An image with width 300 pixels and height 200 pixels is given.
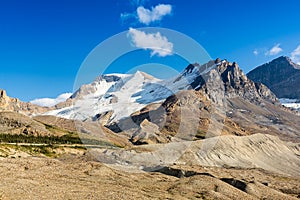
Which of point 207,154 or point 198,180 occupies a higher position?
point 207,154

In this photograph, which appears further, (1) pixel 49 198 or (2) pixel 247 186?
(2) pixel 247 186

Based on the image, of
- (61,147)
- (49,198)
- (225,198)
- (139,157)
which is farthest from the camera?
(61,147)

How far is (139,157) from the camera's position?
140 metres

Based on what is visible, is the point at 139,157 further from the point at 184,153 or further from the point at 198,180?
the point at 198,180

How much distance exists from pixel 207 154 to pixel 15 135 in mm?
107363

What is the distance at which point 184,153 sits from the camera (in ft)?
577

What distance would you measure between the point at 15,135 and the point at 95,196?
477ft

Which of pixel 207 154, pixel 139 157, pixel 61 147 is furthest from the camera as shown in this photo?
pixel 207 154

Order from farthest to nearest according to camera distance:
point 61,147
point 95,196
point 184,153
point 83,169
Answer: point 184,153 → point 61,147 → point 83,169 → point 95,196

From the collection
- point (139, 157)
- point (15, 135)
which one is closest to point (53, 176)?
point (139, 157)

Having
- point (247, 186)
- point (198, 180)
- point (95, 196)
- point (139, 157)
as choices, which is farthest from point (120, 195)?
point (139, 157)

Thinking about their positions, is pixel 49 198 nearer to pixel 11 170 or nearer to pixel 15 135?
pixel 11 170

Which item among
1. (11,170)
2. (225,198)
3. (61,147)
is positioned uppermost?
(61,147)

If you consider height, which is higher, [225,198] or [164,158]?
[164,158]
